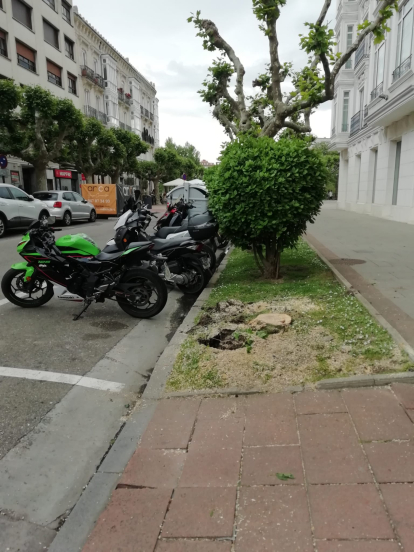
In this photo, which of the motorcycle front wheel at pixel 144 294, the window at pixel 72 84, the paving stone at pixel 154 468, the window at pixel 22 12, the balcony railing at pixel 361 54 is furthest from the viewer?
the window at pixel 72 84

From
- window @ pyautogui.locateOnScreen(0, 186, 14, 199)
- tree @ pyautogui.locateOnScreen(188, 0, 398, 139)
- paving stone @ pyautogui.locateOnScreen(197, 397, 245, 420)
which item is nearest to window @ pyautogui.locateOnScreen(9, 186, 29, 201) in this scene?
window @ pyautogui.locateOnScreen(0, 186, 14, 199)

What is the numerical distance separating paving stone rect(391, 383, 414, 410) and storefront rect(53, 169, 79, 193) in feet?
106

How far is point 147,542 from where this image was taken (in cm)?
207

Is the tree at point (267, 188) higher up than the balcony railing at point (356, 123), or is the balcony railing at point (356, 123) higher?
the balcony railing at point (356, 123)

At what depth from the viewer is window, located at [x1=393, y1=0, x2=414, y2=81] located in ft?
51.2

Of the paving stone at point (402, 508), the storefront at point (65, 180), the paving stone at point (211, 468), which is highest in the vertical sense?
the storefront at point (65, 180)

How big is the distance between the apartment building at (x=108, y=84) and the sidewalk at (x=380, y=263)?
1250 inches

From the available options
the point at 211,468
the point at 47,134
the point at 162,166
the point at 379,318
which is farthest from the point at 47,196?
the point at 162,166

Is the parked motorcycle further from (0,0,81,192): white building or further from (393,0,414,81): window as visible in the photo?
(0,0,81,192): white building

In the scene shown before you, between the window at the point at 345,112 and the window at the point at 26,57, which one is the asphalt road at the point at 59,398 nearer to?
the window at the point at 345,112

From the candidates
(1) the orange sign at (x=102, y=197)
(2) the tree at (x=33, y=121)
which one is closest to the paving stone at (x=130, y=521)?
(2) the tree at (x=33, y=121)

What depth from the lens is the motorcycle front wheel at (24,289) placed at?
234 inches

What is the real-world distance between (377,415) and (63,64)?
37.2 meters

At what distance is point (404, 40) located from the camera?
53.9ft
